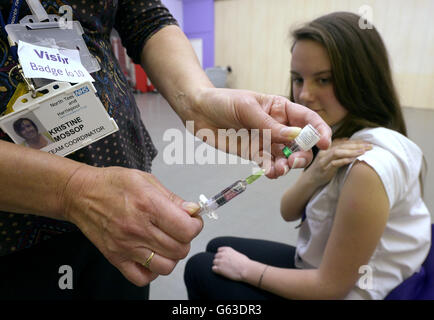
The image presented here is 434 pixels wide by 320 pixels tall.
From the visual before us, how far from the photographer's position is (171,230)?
42 centimetres

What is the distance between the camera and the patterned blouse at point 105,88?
479 millimetres

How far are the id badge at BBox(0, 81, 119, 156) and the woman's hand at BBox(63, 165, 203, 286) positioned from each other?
0.32ft

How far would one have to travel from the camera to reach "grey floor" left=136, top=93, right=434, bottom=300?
1446 mm

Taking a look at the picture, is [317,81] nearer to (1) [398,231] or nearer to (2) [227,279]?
(1) [398,231]

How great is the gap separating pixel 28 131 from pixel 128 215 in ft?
0.74

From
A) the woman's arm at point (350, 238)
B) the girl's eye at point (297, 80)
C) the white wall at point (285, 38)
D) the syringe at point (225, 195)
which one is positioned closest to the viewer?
the syringe at point (225, 195)

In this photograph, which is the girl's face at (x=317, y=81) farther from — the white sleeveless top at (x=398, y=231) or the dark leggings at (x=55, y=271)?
the dark leggings at (x=55, y=271)

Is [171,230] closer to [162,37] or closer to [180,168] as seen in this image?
[162,37]

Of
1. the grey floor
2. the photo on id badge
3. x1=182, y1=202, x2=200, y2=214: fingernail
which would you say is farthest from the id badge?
the grey floor

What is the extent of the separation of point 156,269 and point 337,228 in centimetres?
48

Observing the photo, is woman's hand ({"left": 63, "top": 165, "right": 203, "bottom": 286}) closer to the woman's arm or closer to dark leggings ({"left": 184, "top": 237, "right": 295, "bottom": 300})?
the woman's arm

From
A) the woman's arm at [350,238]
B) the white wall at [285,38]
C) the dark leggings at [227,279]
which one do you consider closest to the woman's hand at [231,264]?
the dark leggings at [227,279]
